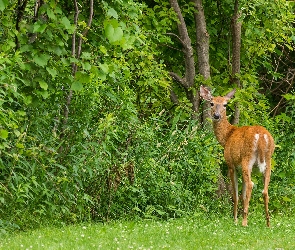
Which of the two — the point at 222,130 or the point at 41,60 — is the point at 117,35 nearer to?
the point at 41,60

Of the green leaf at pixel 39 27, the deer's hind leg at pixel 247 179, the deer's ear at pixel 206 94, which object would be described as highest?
the green leaf at pixel 39 27

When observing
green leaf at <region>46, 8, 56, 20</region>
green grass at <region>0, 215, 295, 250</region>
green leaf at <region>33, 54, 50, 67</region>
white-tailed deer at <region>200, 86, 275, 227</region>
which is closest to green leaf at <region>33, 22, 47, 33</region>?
green leaf at <region>46, 8, 56, 20</region>

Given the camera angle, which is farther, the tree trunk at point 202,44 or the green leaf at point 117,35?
the tree trunk at point 202,44

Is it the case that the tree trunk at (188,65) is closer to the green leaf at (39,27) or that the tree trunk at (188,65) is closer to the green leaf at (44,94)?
the green leaf at (44,94)

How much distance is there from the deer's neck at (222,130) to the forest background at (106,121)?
0.75 feet

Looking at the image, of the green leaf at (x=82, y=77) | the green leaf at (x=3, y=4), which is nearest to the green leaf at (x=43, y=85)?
the green leaf at (x=82, y=77)

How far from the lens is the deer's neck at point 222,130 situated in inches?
509

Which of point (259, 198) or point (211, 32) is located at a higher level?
point (211, 32)

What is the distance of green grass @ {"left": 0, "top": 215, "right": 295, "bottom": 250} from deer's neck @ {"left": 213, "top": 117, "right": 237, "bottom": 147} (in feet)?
7.51

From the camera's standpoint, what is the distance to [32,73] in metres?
10.4

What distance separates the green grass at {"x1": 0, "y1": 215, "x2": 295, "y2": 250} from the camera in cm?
864

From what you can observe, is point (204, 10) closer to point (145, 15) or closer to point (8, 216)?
point (145, 15)

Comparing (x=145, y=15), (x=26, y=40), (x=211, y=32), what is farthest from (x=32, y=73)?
(x=211, y=32)

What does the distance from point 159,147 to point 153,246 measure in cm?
418
